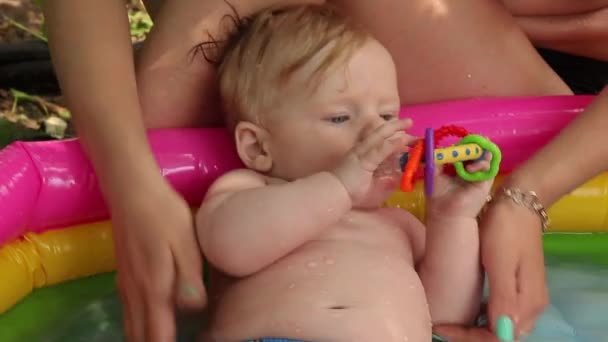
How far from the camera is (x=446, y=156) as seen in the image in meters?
0.96

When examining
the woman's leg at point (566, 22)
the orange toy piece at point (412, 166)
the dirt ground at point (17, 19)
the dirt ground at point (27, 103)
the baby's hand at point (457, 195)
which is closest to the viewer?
the orange toy piece at point (412, 166)

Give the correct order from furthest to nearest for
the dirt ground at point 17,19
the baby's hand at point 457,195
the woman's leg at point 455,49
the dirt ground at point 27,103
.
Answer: the dirt ground at point 17,19 < the dirt ground at point 27,103 < the woman's leg at point 455,49 < the baby's hand at point 457,195

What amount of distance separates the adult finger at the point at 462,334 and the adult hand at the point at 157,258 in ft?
1.18

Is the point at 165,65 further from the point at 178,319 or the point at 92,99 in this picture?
the point at 178,319

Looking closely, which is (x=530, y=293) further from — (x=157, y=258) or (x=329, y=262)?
(x=157, y=258)

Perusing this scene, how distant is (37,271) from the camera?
125cm

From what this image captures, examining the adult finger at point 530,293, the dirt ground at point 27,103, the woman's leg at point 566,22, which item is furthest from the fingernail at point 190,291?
the dirt ground at point 27,103

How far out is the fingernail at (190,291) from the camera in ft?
3.19

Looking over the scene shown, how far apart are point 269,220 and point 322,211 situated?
0.07 m

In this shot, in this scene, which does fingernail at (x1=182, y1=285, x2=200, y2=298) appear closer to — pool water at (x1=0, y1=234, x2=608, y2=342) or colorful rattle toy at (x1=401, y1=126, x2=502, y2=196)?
pool water at (x1=0, y1=234, x2=608, y2=342)

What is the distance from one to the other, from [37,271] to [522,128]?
0.86 m

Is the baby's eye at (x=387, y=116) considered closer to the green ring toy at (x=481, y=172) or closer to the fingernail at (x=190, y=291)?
the green ring toy at (x=481, y=172)

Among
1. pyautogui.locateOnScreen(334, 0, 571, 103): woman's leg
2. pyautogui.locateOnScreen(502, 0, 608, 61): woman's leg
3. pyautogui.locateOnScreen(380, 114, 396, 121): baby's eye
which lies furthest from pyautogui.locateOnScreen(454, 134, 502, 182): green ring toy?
pyautogui.locateOnScreen(502, 0, 608, 61): woman's leg

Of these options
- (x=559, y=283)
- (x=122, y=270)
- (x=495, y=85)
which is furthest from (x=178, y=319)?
(x=495, y=85)
